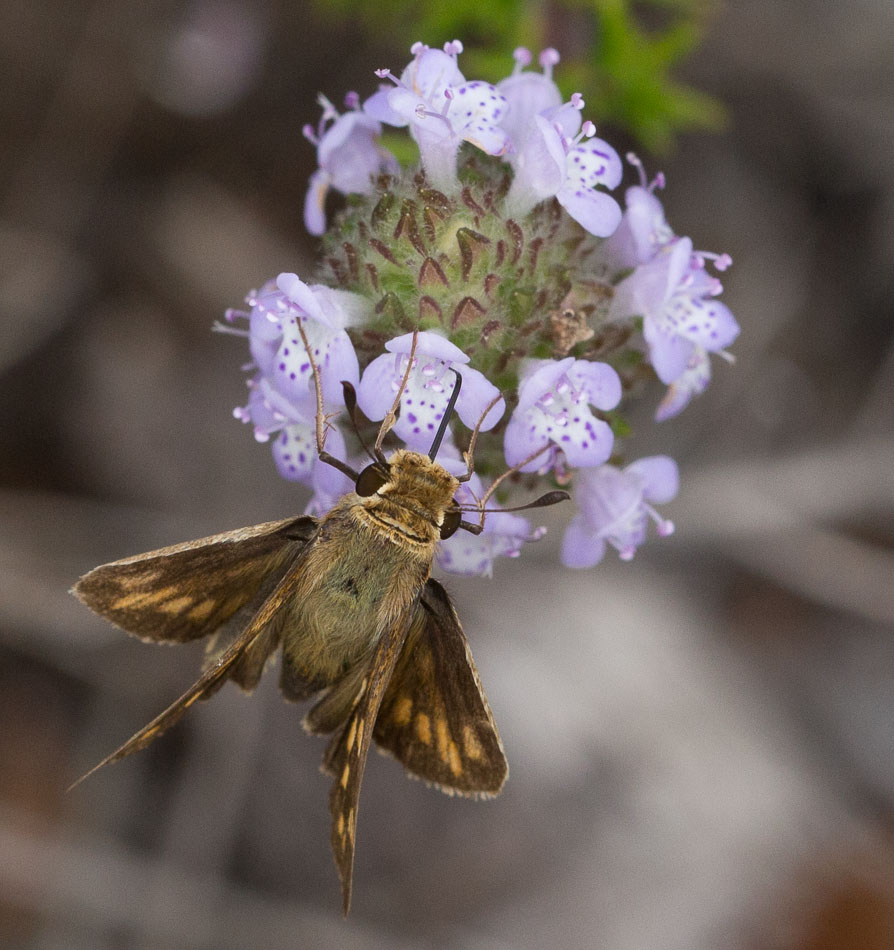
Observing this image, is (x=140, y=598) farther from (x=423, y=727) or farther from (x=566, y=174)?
(x=566, y=174)

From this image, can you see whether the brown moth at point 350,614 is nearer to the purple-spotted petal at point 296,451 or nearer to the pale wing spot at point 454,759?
the pale wing spot at point 454,759

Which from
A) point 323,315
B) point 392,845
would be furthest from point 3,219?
point 392,845

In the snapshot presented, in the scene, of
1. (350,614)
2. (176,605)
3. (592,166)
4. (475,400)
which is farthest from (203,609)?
(592,166)

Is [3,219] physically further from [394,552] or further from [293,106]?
[394,552]

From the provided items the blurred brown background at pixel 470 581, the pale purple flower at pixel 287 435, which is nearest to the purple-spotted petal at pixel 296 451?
the pale purple flower at pixel 287 435

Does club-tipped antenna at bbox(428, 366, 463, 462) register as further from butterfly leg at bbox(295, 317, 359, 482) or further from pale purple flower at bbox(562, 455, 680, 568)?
pale purple flower at bbox(562, 455, 680, 568)

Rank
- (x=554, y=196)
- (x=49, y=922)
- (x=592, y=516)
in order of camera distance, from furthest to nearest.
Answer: (x=49, y=922) < (x=592, y=516) < (x=554, y=196)

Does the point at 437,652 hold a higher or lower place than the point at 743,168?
lower

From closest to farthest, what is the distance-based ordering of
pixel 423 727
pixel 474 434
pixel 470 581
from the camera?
pixel 474 434 < pixel 423 727 < pixel 470 581
